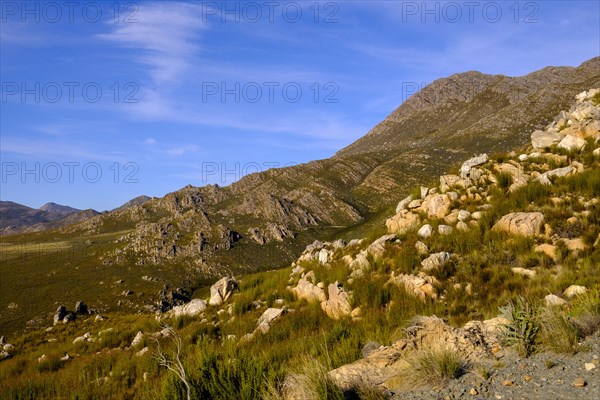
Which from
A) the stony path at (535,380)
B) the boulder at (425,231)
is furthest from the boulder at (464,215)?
the stony path at (535,380)

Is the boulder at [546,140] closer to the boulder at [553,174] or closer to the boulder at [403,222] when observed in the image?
the boulder at [553,174]

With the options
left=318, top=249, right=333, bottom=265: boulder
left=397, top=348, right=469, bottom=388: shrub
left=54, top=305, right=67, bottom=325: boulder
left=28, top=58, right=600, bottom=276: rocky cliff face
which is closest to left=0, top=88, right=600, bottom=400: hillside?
left=397, top=348, right=469, bottom=388: shrub

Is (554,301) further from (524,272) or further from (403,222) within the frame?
(403,222)

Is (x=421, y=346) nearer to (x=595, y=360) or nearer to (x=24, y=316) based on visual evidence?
(x=595, y=360)

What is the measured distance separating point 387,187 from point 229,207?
117ft

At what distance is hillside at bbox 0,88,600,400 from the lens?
495 centimetres

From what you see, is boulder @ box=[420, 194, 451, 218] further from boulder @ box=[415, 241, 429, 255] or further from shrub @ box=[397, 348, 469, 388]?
shrub @ box=[397, 348, 469, 388]

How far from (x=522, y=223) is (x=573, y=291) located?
3519 mm

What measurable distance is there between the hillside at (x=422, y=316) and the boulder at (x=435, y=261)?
7 centimetres

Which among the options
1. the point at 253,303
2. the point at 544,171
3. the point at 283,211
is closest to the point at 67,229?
the point at 283,211

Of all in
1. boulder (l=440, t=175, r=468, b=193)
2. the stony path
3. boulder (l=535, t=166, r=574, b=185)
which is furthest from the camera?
boulder (l=440, t=175, r=468, b=193)

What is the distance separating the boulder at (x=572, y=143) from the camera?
1330 cm

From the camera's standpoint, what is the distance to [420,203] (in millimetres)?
14469

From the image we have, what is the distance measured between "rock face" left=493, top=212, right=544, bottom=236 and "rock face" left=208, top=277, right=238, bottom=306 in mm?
9872
